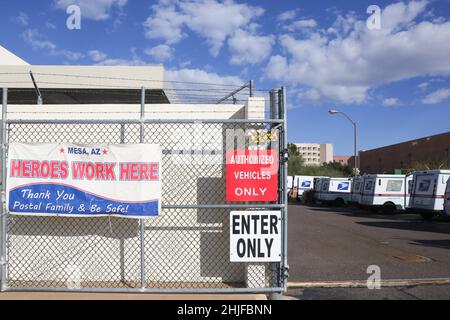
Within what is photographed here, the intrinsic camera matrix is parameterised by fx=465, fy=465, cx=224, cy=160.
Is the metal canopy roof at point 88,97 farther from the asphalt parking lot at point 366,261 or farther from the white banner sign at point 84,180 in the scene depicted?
the white banner sign at point 84,180

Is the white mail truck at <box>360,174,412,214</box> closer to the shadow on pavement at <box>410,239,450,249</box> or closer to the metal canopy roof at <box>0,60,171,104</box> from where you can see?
the shadow on pavement at <box>410,239,450,249</box>

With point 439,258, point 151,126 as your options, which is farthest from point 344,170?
point 151,126

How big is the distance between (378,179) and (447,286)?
19.6 metres

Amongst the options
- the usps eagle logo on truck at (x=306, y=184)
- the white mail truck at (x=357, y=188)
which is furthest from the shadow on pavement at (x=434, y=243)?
the usps eagle logo on truck at (x=306, y=184)

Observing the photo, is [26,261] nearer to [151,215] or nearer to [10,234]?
[10,234]

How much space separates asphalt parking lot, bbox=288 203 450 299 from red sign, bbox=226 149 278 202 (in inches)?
73.5

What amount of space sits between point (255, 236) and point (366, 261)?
5.14m

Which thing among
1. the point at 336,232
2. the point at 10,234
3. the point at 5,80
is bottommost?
the point at 336,232

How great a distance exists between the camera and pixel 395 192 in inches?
1058

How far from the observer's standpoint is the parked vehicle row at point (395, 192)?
21.1 metres

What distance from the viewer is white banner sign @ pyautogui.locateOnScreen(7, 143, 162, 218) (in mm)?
6551

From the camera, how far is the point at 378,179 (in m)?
26.8

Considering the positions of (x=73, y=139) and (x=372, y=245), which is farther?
(x=372, y=245)

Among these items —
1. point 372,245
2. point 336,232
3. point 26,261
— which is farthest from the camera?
point 336,232
